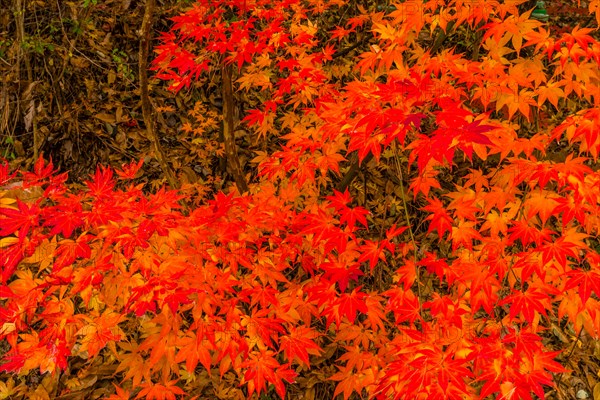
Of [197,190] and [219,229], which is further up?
[219,229]

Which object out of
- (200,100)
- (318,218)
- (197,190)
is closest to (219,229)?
(318,218)

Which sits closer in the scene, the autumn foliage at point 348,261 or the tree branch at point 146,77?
the autumn foliage at point 348,261

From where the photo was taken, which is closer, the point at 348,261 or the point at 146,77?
the point at 348,261

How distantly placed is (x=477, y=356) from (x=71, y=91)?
5.40 meters

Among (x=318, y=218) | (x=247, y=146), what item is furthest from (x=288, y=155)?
(x=247, y=146)

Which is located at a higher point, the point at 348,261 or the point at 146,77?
the point at 146,77

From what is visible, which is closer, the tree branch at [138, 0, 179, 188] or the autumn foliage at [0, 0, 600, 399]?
the autumn foliage at [0, 0, 600, 399]

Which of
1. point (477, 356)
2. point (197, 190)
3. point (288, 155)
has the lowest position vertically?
point (197, 190)

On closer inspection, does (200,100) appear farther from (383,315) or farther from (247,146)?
(383,315)

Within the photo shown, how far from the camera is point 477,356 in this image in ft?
7.92

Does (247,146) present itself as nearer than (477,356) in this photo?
No

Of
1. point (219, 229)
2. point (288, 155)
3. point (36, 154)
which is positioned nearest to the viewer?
point (219, 229)

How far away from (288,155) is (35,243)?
1.76 m

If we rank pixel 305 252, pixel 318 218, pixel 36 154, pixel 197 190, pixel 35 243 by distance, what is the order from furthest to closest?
1. pixel 197 190
2. pixel 36 154
3. pixel 305 252
4. pixel 318 218
5. pixel 35 243
